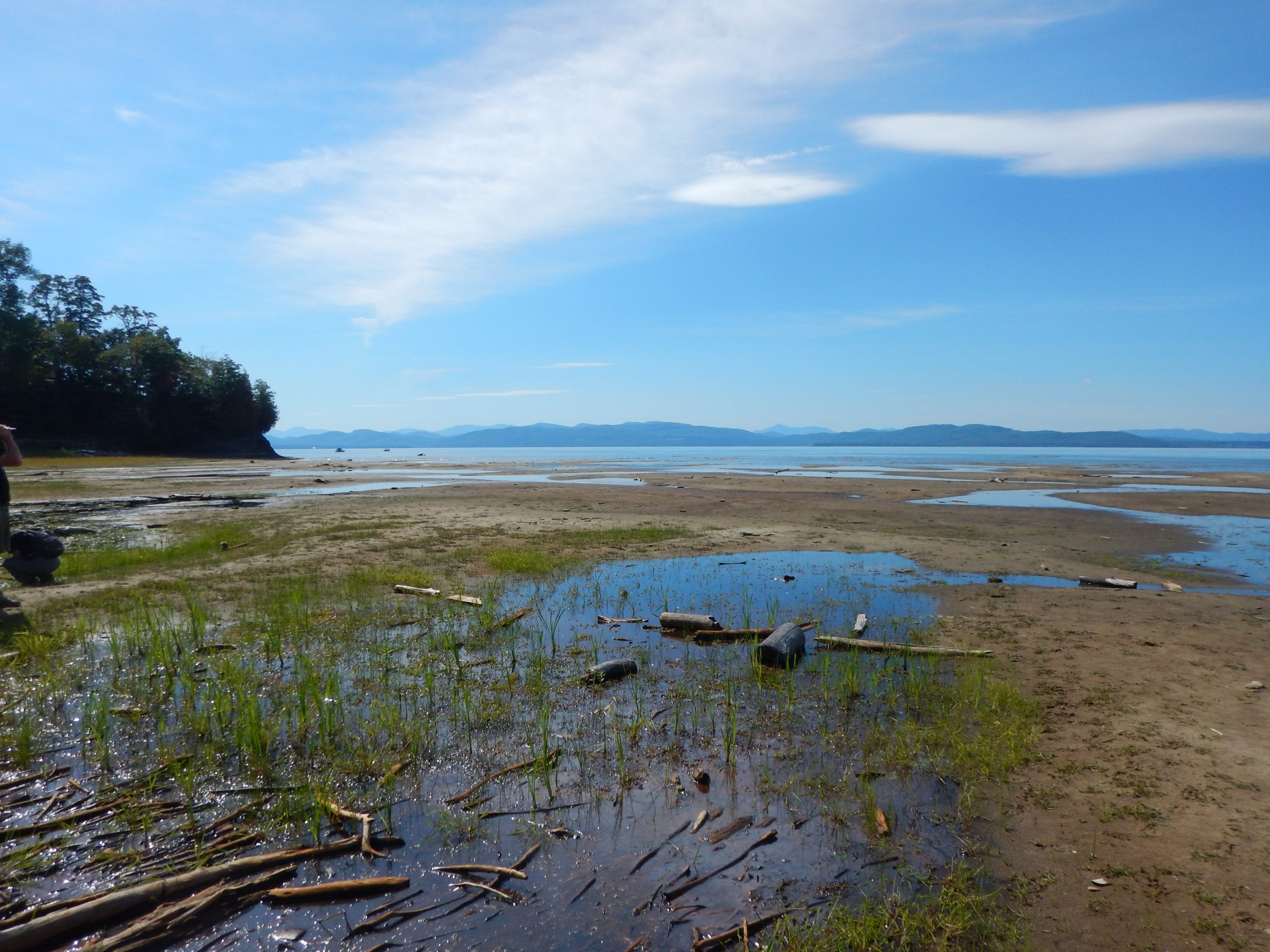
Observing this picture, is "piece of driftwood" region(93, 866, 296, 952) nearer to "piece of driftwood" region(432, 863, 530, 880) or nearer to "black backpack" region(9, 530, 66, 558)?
"piece of driftwood" region(432, 863, 530, 880)

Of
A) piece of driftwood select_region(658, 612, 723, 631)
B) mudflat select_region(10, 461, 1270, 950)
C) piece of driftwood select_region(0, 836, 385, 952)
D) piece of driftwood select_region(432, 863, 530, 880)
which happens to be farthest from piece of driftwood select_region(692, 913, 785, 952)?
piece of driftwood select_region(658, 612, 723, 631)

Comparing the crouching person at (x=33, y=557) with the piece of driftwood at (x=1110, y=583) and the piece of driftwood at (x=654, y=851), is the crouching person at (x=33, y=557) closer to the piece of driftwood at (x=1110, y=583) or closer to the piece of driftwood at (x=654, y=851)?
the piece of driftwood at (x=654, y=851)

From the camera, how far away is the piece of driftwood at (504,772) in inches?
235

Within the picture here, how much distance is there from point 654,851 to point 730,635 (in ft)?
19.5

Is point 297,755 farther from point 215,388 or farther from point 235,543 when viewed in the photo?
point 215,388

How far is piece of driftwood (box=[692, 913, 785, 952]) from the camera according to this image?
436 cm

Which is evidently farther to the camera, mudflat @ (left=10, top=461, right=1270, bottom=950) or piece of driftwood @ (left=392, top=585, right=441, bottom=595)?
piece of driftwood @ (left=392, top=585, right=441, bottom=595)

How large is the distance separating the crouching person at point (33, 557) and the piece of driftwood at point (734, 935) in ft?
47.4

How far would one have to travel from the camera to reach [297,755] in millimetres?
6609

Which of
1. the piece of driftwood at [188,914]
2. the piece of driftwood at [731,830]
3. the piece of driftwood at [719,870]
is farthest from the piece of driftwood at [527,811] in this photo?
the piece of driftwood at [188,914]

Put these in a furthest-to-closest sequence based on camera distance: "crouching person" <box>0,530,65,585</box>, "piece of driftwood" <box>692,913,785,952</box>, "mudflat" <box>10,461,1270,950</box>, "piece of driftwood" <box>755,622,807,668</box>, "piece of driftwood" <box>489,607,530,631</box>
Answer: "crouching person" <box>0,530,65,585</box>, "piece of driftwood" <box>489,607,530,631</box>, "piece of driftwood" <box>755,622,807,668</box>, "mudflat" <box>10,461,1270,950</box>, "piece of driftwood" <box>692,913,785,952</box>

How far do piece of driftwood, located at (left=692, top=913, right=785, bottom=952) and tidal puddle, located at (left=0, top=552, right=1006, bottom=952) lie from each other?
0.10m

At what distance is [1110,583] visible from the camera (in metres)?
14.8

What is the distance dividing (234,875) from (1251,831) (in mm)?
7690
